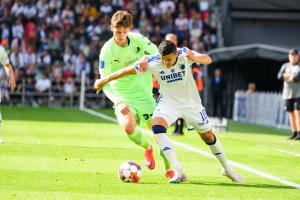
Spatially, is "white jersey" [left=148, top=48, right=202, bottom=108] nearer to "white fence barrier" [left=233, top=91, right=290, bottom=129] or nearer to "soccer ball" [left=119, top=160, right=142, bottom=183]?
"soccer ball" [left=119, top=160, right=142, bottom=183]

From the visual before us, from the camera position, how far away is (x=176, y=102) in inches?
454

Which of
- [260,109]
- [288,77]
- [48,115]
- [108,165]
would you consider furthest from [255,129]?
[108,165]

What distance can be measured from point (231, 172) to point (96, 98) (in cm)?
2462

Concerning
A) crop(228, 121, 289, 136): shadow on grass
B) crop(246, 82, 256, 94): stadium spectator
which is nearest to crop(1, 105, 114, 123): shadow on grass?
crop(228, 121, 289, 136): shadow on grass

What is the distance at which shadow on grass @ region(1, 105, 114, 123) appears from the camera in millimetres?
26016

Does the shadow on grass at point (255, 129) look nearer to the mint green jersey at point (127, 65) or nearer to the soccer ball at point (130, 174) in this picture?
the mint green jersey at point (127, 65)

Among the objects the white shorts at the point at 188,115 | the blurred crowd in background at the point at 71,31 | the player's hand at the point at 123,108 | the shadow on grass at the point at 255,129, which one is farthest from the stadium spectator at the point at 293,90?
the blurred crowd in background at the point at 71,31

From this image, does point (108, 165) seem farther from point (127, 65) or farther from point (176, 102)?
point (176, 102)

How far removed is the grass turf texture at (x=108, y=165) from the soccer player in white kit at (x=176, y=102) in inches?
15.9

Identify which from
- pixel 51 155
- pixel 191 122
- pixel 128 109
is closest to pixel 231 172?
pixel 191 122

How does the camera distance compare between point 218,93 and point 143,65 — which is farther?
point 218,93

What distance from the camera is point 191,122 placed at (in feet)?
37.8

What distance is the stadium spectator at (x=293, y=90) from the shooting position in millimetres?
21062

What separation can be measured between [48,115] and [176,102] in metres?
17.1
